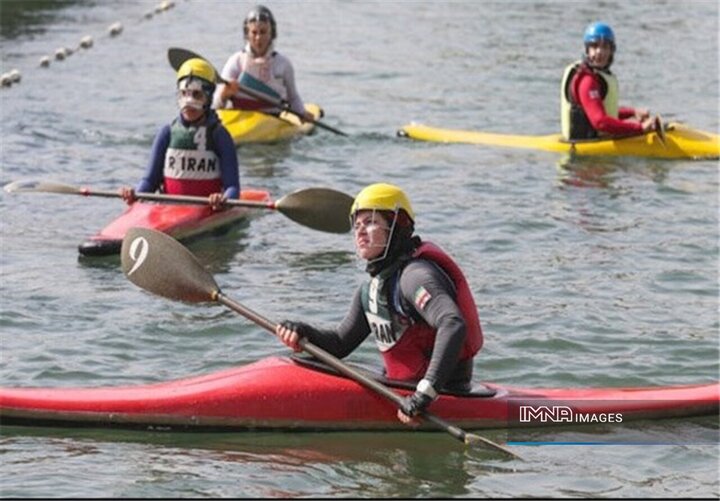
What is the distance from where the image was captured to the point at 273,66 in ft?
50.5

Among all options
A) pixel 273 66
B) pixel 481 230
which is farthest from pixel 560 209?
pixel 273 66

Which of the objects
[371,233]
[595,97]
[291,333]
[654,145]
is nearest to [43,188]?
[291,333]

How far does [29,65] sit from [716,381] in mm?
12908

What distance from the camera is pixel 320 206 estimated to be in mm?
11352

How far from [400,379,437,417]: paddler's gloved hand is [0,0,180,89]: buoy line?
40.6 feet

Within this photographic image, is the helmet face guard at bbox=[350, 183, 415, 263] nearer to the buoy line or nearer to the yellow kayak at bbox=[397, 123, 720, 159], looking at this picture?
the yellow kayak at bbox=[397, 123, 720, 159]

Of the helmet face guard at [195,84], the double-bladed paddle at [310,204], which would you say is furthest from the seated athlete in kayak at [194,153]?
the double-bladed paddle at [310,204]

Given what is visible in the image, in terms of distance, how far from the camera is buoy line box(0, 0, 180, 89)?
745 inches

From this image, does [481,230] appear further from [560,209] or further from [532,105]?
[532,105]

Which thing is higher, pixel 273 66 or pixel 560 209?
pixel 273 66

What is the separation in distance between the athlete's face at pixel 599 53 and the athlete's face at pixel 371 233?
7428 millimetres

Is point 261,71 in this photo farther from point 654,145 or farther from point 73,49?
point 73,49

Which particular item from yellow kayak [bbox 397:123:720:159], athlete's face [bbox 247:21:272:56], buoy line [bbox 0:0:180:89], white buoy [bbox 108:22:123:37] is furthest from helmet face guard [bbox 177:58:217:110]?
white buoy [bbox 108:22:123:37]

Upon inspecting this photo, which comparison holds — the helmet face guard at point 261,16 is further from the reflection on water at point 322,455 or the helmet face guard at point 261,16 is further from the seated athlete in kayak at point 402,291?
the reflection on water at point 322,455
